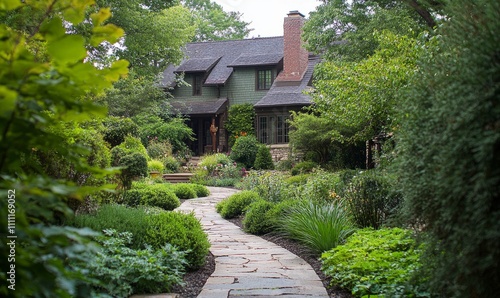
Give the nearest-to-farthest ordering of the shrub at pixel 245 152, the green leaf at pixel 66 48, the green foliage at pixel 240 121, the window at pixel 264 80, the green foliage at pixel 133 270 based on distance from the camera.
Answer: the green leaf at pixel 66 48
the green foliage at pixel 133 270
the shrub at pixel 245 152
the green foliage at pixel 240 121
the window at pixel 264 80

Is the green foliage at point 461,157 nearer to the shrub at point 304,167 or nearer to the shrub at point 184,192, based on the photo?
the shrub at point 184,192

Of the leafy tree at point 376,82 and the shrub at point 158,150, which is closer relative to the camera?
the leafy tree at point 376,82

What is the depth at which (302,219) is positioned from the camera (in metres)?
7.39

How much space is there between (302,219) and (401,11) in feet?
36.4

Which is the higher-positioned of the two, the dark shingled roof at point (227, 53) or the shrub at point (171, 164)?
the dark shingled roof at point (227, 53)

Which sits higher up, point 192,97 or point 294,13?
point 294,13

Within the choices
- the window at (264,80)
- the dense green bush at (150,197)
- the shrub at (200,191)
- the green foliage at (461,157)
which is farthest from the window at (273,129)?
the green foliage at (461,157)

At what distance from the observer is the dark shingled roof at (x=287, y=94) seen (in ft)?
82.7

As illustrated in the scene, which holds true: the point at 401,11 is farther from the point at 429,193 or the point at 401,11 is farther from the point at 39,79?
the point at 39,79

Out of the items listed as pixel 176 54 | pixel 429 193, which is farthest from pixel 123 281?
pixel 176 54

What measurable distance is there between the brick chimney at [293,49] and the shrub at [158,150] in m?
7.42

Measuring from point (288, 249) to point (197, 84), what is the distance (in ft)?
78.0

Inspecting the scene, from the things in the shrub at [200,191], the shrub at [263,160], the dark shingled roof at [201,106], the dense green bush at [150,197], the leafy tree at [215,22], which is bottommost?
the shrub at [200,191]

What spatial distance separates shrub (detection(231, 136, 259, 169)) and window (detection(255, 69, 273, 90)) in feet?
16.2
